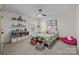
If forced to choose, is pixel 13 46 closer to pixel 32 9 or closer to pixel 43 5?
pixel 32 9

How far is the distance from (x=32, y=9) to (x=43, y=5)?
247mm

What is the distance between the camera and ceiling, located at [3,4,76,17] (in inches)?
68.6

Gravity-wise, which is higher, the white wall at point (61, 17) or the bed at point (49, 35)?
the white wall at point (61, 17)

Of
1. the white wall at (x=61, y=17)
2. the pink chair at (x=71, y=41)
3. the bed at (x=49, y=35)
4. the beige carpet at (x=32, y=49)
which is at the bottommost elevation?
the beige carpet at (x=32, y=49)

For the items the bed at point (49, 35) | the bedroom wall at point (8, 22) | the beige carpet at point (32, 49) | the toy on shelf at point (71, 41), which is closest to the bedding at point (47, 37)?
the bed at point (49, 35)

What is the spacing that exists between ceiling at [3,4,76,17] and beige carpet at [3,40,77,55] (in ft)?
2.03

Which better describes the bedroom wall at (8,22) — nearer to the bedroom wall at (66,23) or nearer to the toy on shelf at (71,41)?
the bedroom wall at (66,23)

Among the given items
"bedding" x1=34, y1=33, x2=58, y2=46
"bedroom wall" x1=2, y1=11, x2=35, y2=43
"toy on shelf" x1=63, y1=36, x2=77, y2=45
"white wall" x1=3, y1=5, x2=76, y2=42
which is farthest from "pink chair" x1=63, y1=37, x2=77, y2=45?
"bedroom wall" x1=2, y1=11, x2=35, y2=43

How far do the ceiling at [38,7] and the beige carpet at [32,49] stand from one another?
0.62m

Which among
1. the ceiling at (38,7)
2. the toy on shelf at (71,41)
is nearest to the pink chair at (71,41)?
the toy on shelf at (71,41)

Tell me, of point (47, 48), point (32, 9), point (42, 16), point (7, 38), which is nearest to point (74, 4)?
point (42, 16)

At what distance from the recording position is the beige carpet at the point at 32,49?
174cm

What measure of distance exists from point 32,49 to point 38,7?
2.95 ft

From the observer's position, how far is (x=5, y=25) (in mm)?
1746
